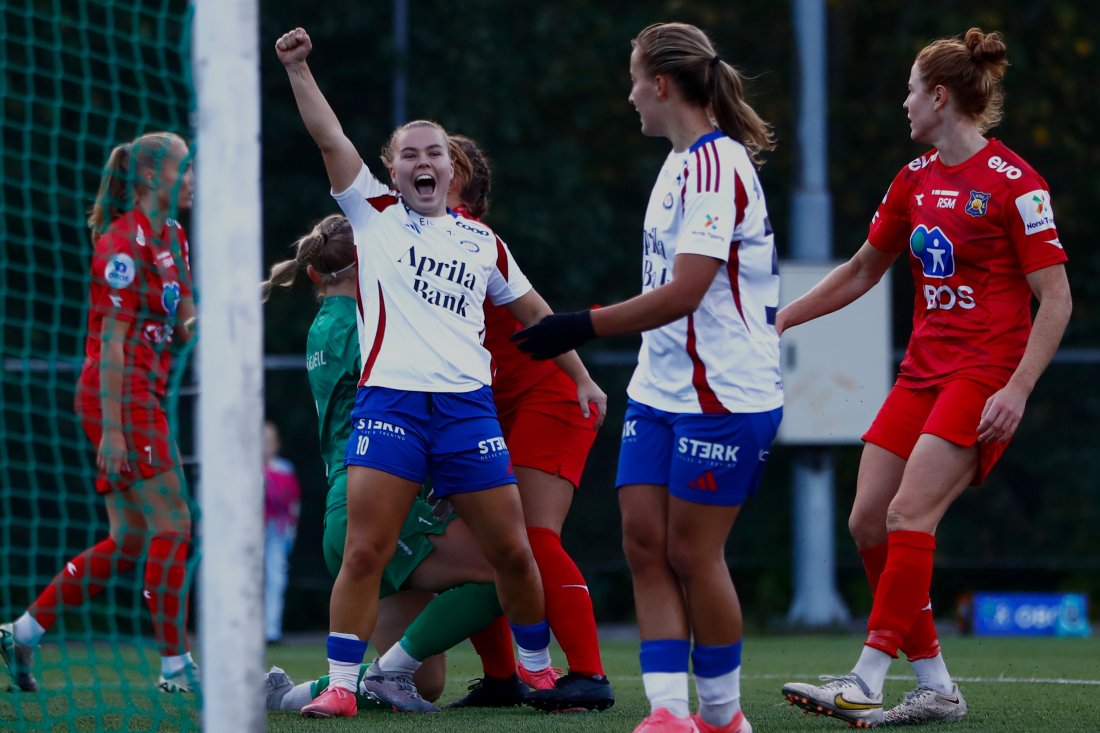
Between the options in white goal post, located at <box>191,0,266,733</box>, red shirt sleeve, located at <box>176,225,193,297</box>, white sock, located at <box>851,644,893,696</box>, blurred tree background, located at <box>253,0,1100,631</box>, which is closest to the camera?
white goal post, located at <box>191,0,266,733</box>

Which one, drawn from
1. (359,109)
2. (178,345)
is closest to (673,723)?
(178,345)

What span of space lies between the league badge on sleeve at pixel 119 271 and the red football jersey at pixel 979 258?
9.03ft

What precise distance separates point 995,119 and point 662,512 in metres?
1.86

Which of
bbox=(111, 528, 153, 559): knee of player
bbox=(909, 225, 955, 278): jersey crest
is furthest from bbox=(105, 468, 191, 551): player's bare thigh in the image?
bbox=(909, 225, 955, 278): jersey crest

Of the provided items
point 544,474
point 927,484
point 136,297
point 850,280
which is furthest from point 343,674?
point 850,280

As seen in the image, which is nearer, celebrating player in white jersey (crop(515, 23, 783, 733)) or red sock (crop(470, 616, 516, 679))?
celebrating player in white jersey (crop(515, 23, 783, 733))

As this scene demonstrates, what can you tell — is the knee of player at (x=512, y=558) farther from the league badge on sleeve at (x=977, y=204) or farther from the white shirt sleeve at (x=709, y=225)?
the league badge on sleeve at (x=977, y=204)

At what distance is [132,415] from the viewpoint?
5.72 metres

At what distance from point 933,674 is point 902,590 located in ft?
1.38

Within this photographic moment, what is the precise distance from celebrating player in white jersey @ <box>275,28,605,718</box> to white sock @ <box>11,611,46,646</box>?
139 cm

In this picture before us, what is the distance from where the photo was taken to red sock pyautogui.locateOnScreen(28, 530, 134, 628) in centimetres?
568

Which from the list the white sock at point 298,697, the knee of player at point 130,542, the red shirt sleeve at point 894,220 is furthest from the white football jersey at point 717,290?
the knee of player at point 130,542

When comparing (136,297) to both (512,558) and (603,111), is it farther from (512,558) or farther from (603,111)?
(603,111)

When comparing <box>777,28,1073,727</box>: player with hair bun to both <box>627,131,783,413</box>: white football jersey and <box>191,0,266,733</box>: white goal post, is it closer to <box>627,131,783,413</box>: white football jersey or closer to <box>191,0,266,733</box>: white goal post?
<box>627,131,783,413</box>: white football jersey
